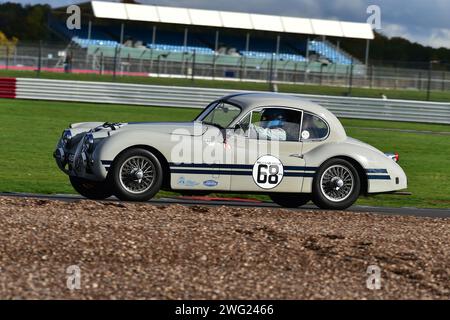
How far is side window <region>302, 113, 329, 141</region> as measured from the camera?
492 inches

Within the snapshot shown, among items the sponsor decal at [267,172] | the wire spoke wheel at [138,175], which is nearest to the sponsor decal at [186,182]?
the wire spoke wheel at [138,175]

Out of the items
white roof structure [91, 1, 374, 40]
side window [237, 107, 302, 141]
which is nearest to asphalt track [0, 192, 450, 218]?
side window [237, 107, 302, 141]

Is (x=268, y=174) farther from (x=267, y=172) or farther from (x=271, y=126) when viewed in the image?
(x=271, y=126)

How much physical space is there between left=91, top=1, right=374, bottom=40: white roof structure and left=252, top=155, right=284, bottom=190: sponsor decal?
185 ft

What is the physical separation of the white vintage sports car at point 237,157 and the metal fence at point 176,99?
20.7 meters

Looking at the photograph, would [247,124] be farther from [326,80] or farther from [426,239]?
[326,80]

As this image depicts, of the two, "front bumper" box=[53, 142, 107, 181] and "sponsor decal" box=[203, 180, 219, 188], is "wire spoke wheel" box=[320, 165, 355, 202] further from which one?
"front bumper" box=[53, 142, 107, 181]

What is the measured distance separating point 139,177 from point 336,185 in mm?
2630

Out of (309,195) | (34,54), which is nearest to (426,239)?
→ (309,195)

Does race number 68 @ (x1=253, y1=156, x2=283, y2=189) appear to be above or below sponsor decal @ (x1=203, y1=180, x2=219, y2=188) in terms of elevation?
above

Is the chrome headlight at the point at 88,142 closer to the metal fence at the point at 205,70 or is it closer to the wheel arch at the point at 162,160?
the wheel arch at the point at 162,160

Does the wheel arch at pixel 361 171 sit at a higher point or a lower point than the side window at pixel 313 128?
lower

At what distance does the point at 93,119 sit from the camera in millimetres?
26406

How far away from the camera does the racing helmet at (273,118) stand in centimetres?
1236
